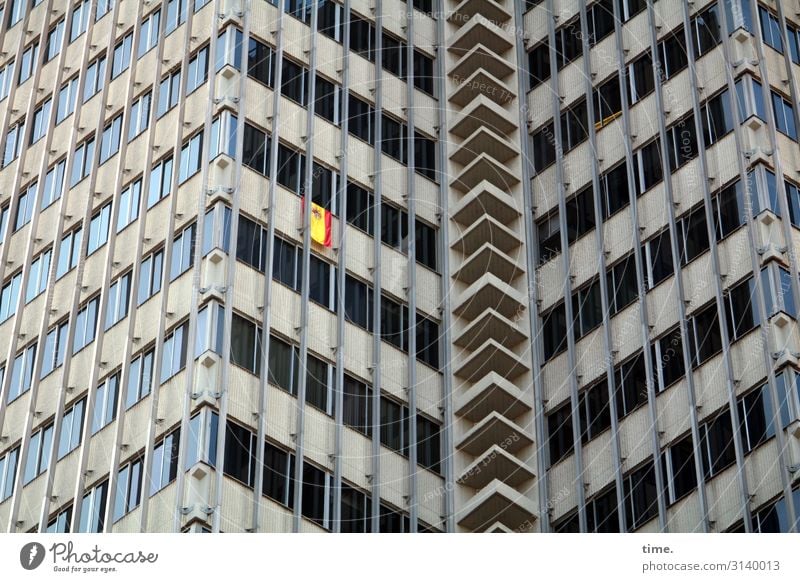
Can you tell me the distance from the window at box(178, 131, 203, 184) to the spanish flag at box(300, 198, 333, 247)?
152 inches

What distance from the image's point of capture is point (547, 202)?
67312 mm

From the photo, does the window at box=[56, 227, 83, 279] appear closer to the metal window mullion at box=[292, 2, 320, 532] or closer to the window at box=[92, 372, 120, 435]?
the window at box=[92, 372, 120, 435]

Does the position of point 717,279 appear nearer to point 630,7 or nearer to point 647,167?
point 647,167

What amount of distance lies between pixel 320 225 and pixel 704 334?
13.8 metres

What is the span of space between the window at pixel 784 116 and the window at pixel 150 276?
846 inches

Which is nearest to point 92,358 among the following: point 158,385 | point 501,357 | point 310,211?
point 158,385

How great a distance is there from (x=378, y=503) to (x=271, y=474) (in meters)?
4.63

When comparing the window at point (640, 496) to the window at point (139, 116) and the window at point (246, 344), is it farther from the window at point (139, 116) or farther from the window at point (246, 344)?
the window at point (139, 116)

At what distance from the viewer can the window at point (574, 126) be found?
220ft

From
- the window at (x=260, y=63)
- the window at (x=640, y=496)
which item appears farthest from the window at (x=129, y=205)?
the window at (x=640, y=496)

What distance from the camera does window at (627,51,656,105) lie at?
212ft

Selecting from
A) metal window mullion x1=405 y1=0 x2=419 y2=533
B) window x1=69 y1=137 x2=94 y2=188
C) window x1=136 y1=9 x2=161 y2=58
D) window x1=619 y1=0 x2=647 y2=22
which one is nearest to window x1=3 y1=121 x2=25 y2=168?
window x1=69 y1=137 x2=94 y2=188

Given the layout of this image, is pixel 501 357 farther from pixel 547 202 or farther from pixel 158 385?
pixel 158 385

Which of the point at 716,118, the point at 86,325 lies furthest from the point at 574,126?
the point at 86,325
